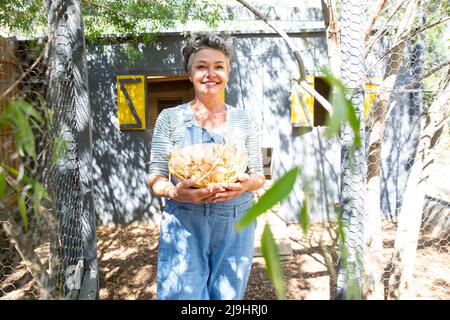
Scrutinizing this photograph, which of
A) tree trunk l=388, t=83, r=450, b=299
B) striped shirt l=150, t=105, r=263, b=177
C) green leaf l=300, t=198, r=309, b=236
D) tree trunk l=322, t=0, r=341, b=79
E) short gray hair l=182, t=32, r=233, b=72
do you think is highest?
tree trunk l=322, t=0, r=341, b=79

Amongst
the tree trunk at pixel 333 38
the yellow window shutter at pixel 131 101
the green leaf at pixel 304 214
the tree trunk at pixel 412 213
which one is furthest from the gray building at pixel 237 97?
the green leaf at pixel 304 214

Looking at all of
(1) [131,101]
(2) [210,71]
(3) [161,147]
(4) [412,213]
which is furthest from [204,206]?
(1) [131,101]

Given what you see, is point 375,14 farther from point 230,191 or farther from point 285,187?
point 285,187

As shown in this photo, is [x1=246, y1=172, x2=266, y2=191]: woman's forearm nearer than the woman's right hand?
No

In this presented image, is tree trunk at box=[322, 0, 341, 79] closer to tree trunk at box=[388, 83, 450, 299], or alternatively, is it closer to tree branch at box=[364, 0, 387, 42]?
tree branch at box=[364, 0, 387, 42]

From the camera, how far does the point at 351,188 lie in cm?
146

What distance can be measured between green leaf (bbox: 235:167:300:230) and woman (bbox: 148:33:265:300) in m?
0.98

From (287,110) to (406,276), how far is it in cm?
251

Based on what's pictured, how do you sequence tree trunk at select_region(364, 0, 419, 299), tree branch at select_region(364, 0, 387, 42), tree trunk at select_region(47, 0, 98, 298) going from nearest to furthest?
1. tree trunk at select_region(47, 0, 98, 298)
2. tree branch at select_region(364, 0, 387, 42)
3. tree trunk at select_region(364, 0, 419, 299)

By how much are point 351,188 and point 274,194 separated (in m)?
1.12

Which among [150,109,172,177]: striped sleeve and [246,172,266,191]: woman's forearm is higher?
[150,109,172,177]: striped sleeve

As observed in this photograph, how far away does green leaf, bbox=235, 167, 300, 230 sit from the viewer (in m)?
0.43

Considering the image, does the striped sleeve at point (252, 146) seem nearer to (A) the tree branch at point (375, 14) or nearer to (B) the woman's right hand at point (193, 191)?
(B) the woman's right hand at point (193, 191)

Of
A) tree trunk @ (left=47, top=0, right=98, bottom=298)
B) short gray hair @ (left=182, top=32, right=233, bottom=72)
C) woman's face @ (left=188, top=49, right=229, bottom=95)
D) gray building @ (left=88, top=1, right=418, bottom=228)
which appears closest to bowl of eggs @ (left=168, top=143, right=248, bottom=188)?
woman's face @ (left=188, top=49, right=229, bottom=95)
